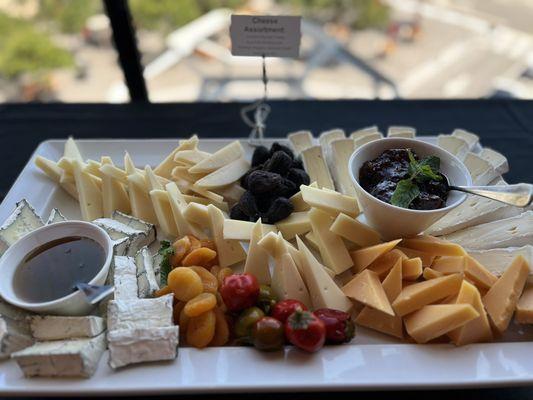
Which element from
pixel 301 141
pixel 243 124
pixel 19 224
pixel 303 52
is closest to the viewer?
pixel 19 224

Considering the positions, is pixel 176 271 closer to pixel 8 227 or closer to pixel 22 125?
pixel 8 227

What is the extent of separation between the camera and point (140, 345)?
1.04m

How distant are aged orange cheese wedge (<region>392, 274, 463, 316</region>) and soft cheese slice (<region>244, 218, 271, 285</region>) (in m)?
0.36

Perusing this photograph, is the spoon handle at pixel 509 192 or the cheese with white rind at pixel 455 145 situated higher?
the spoon handle at pixel 509 192

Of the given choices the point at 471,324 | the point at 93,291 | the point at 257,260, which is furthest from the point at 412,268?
the point at 93,291

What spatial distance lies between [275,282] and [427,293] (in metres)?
0.40

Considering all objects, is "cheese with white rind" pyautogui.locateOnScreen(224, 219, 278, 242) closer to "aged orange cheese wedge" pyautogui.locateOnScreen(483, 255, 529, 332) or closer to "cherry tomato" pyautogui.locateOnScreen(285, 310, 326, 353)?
"cherry tomato" pyautogui.locateOnScreen(285, 310, 326, 353)

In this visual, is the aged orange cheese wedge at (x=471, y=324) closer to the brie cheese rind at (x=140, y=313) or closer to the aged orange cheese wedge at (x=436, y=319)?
the aged orange cheese wedge at (x=436, y=319)

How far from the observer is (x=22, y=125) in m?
2.04

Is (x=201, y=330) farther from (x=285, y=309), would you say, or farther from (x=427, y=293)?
(x=427, y=293)

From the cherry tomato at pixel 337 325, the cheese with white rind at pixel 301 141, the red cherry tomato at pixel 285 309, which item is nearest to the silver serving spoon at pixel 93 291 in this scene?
the red cherry tomato at pixel 285 309

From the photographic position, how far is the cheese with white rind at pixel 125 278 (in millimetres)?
1143

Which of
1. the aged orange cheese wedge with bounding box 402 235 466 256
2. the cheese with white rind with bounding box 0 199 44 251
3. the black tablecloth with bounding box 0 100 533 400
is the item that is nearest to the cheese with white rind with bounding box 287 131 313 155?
the black tablecloth with bounding box 0 100 533 400

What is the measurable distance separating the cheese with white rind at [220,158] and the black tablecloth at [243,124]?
0.39 metres
